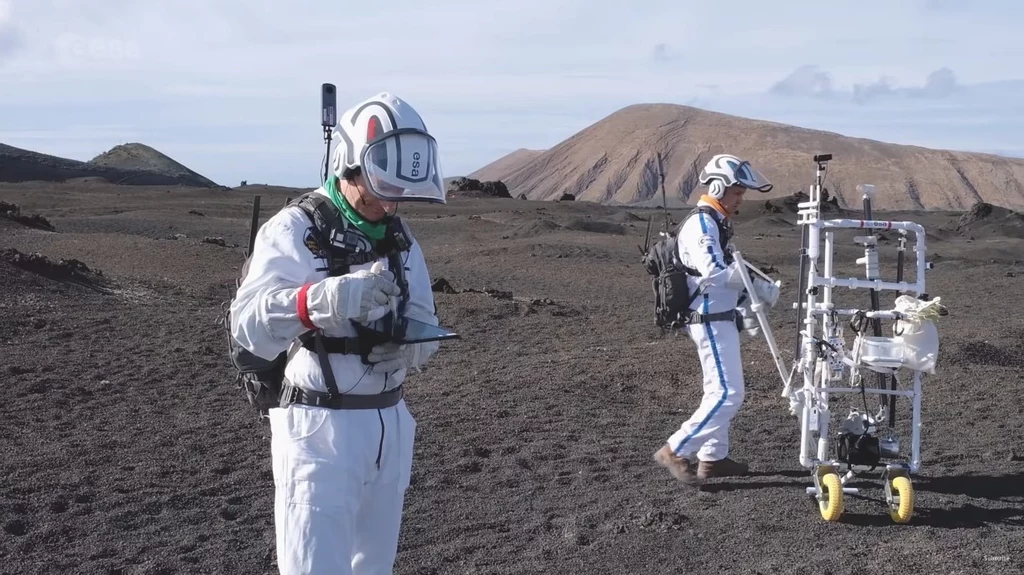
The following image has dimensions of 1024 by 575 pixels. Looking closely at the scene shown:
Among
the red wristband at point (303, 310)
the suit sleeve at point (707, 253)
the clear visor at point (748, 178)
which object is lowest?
the red wristband at point (303, 310)

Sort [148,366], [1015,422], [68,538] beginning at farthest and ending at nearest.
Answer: [148,366]
[1015,422]
[68,538]

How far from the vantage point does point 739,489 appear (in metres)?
6.86

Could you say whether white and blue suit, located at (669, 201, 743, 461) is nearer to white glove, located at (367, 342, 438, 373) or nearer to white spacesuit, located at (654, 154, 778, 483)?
white spacesuit, located at (654, 154, 778, 483)

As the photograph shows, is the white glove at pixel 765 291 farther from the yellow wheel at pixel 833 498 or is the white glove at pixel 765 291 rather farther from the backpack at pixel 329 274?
the backpack at pixel 329 274

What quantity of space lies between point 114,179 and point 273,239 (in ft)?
233

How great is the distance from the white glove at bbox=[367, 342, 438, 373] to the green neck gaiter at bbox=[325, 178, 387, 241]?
15.1 inches

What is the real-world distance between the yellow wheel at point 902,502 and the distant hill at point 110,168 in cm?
6503

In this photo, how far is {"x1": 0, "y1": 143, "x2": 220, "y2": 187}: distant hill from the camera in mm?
67375

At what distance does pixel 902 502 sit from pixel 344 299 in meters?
4.07

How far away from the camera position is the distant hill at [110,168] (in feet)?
221

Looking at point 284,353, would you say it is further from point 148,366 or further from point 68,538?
point 148,366

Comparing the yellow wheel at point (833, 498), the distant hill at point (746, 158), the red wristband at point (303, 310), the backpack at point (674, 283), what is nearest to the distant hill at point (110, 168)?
the distant hill at point (746, 158)

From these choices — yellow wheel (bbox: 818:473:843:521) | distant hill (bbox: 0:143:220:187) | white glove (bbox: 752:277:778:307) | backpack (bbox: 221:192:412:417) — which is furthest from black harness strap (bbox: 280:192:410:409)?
distant hill (bbox: 0:143:220:187)

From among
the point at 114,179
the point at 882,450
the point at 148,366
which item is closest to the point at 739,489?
the point at 882,450
